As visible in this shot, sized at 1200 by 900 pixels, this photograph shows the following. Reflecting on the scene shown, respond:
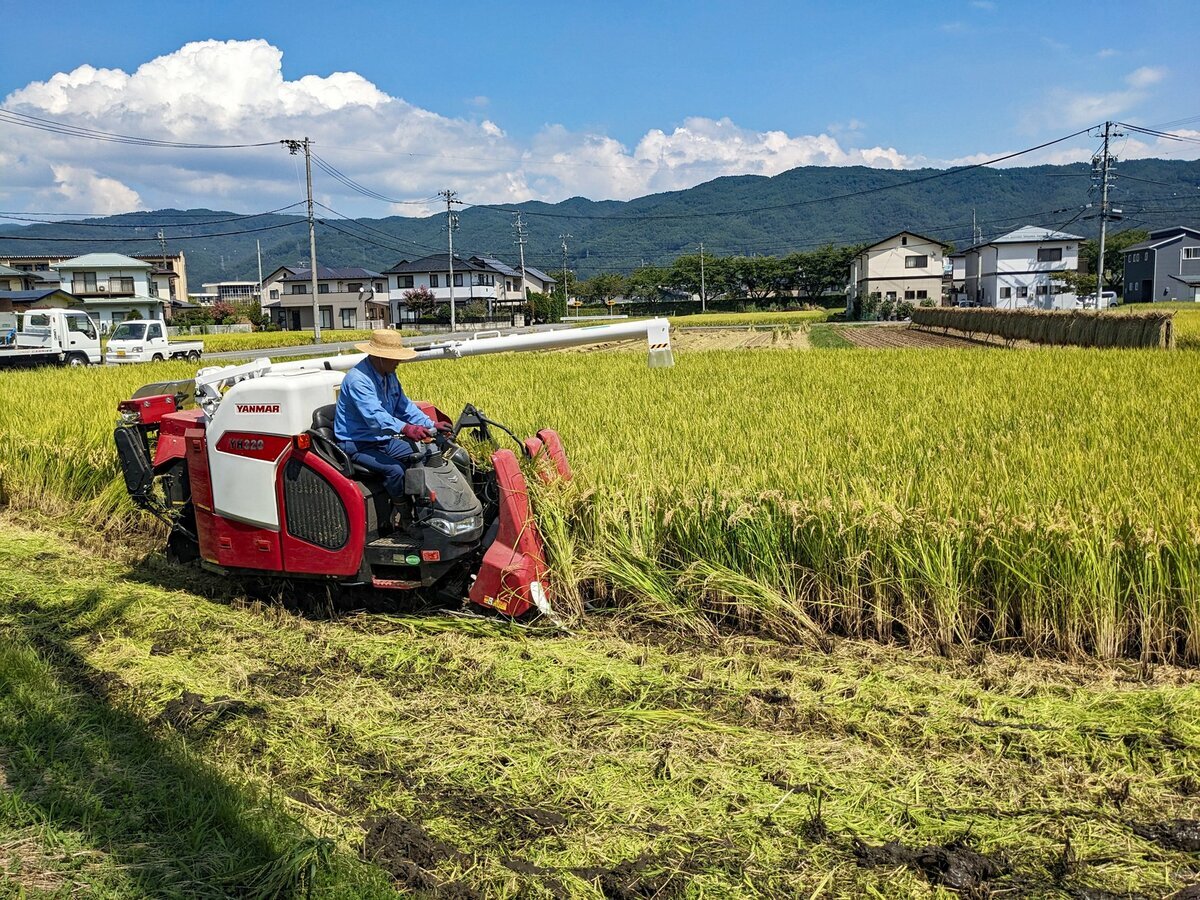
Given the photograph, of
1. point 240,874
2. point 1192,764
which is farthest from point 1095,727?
point 240,874

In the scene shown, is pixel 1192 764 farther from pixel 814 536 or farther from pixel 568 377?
pixel 568 377

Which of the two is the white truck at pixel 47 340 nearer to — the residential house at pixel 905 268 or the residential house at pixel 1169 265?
the residential house at pixel 905 268

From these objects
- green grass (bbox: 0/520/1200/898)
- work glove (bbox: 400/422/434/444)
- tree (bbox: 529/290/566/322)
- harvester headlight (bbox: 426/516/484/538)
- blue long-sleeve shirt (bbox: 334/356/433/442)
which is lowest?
green grass (bbox: 0/520/1200/898)

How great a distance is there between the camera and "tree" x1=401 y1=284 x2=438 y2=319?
3054 inches

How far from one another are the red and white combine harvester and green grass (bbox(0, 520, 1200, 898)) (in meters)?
0.35

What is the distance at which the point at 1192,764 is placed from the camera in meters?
3.35

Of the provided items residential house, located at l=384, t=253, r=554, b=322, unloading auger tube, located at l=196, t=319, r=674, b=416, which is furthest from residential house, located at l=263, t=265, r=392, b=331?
unloading auger tube, located at l=196, t=319, r=674, b=416

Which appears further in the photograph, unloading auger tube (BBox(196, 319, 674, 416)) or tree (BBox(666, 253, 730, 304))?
tree (BBox(666, 253, 730, 304))

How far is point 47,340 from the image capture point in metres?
25.7

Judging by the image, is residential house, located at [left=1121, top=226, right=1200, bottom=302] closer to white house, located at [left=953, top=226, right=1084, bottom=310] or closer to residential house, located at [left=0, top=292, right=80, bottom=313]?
white house, located at [left=953, top=226, right=1084, bottom=310]

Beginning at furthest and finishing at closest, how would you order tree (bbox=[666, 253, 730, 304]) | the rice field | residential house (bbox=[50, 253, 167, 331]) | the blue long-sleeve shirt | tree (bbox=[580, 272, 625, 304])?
tree (bbox=[580, 272, 625, 304]), tree (bbox=[666, 253, 730, 304]), residential house (bbox=[50, 253, 167, 331]), the blue long-sleeve shirt, the rice field

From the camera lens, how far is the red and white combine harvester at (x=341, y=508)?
194 inches

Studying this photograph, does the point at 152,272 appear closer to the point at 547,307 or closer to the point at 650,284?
the point at 547,307

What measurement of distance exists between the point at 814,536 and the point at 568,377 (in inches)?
358
